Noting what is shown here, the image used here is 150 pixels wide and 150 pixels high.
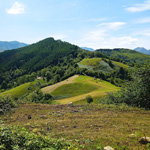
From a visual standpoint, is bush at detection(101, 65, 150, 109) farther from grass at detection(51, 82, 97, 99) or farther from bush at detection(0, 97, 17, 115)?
grass at detection(51, 82, 97, 99)

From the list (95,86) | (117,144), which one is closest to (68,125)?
(117,144)

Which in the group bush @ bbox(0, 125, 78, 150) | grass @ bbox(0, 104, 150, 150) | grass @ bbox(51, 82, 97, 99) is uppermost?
bush @ bbox(0, 125, 78, 150)

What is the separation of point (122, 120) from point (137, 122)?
1.72 meters

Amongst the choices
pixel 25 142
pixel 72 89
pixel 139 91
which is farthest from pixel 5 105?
pixel 72 89

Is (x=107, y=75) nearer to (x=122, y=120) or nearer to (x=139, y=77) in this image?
(x=139, y=77)

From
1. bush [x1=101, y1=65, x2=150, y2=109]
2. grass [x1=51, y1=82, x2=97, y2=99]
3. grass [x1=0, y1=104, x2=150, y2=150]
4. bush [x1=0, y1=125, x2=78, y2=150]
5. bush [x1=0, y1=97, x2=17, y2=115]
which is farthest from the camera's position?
grass [x1=51, y1=82, x2=97, y2=99]

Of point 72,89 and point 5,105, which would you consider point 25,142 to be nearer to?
point 5,105

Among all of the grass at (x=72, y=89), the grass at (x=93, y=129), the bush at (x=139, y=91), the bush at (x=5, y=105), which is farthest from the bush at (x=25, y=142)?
A: the grass at (x=72, y=89)

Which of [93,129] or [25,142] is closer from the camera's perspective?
[25,142]

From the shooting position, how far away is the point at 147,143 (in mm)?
10883

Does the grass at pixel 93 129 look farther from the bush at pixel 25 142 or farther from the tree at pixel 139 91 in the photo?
the tree at pixel 139 91

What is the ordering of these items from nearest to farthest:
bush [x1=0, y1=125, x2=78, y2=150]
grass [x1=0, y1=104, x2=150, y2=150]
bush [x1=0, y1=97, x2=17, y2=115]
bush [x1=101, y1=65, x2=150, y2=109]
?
1. bush [x1=0, y1=125, x2=78, y2=150]
2. grass [x1=0, y1=104, x2=150, y2=150]
3. bush [x1=0, y1=97, x2=17, y2=115]
4. bush [x1=101, y1=65, x2=150, y2=109]

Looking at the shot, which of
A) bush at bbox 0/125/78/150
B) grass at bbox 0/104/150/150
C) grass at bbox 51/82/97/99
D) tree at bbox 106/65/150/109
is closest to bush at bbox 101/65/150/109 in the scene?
tree at bbox 106/65/150/109

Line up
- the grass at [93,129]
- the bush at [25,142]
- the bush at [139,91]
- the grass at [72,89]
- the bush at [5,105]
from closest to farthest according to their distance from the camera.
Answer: the bush at [25,142]
the grass at [93,129]
the bush at [5,105]
the bush at [139,91]
the grass at [72,89]
